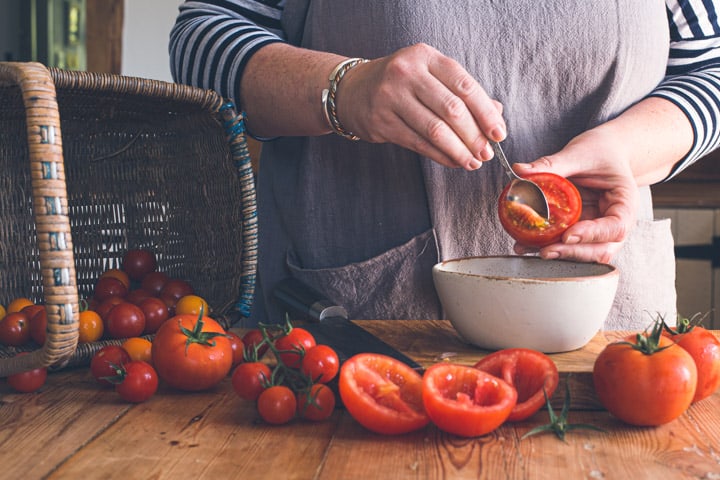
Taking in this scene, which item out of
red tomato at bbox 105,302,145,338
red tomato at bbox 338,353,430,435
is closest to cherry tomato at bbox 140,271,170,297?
red tomato at bbox 105,302,145,338

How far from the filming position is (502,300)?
0.96 meters

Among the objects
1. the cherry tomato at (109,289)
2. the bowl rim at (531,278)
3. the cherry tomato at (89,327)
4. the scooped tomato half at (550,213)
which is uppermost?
the scooped tomato half at (550,213)

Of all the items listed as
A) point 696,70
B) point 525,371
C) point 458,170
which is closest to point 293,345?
point 525,371

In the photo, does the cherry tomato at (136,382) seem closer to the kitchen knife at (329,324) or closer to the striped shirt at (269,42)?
the kitchen knife at (329,324)

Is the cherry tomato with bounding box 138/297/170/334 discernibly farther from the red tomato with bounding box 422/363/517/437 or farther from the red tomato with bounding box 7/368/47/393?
the red tomato with bounding box 422/363/517/437

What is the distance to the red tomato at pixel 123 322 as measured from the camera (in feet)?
3.46

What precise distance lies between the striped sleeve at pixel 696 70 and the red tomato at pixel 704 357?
484 mm

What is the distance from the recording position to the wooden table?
0.70 metres

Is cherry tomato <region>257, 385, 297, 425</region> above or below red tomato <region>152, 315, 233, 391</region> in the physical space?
below

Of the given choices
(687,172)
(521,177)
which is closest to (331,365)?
(521,177)

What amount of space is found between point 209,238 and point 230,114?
25 centimetres

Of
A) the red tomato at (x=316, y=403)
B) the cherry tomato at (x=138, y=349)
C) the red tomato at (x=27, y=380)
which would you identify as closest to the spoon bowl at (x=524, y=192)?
the red tomato at (x=316, y=403)

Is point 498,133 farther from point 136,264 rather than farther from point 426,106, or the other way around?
point 136,264

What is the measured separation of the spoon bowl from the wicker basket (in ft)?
1.31
